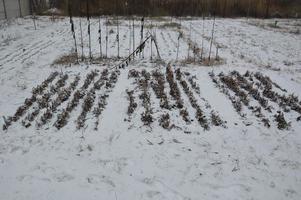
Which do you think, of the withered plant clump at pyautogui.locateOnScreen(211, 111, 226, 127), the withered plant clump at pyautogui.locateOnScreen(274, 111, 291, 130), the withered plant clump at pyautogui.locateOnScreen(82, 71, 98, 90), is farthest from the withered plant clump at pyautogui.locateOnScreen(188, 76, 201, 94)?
the withered plant clump at pyautogui.locateOnScreen(82, 71, 98, 90)

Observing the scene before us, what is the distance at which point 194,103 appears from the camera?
22.4 ft

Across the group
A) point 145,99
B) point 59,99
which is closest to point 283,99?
point 145,99

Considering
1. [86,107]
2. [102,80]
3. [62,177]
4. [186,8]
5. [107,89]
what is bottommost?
[62,177]

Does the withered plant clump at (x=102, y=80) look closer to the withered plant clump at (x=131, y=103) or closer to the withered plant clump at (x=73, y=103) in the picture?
the withered plant clump at (x=73, y=103)

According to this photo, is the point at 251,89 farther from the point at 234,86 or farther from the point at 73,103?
the point at 73,103

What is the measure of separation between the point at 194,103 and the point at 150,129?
1605 millimetres

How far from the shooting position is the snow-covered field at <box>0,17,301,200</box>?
4285mm

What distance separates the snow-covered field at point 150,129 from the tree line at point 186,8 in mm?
12190

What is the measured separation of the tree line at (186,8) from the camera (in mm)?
21828

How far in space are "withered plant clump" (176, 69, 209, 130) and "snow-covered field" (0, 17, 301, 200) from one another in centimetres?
4

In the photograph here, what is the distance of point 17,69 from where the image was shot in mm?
9172

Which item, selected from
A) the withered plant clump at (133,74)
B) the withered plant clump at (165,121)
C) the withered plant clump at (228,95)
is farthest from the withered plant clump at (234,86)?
the withered plant clump at (133,74)

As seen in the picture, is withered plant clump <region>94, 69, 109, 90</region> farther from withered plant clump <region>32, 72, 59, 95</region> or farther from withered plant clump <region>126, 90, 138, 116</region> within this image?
withered plant clump <region>32, 72, 59, 95</region>

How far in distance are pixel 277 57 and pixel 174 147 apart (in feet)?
26.8
